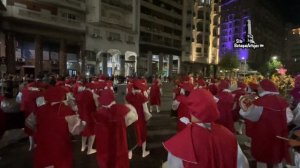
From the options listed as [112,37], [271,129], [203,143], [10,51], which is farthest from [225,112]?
[112,37]

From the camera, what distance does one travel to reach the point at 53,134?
21.0ft

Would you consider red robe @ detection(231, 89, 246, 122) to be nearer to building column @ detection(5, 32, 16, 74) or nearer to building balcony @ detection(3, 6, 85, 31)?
building column @ detection(5, 32, 16, 74)

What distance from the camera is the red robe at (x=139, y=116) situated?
9297 millimetres

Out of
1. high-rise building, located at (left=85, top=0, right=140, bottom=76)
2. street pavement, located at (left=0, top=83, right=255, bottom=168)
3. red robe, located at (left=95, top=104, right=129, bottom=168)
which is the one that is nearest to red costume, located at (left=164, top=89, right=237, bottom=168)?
red robe, located at (left=95, top=104, right=129, bottom=168)

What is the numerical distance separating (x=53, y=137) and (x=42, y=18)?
114 ft

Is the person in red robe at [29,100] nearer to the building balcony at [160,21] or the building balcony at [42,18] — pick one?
the building balcony at [42,18]

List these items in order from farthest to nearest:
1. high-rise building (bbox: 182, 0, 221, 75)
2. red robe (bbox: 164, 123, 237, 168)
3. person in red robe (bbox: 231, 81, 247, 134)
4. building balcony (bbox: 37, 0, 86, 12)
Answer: high-rise building (bbox: 182, 0, 221, 75) < building balcony (bbox: 37, 0, 86, 12) < person in red robe (bbox: 231, 81, 247, 134) < red robe (bbox: 164, 123, 237, 168)

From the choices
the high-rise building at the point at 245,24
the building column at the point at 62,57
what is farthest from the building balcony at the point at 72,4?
the high-rise building at the point at 245,24

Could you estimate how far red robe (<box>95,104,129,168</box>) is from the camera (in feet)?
22.6

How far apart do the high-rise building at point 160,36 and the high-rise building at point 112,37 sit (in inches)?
114

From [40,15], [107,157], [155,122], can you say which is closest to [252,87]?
[155,122]

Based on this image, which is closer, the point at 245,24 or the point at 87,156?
the point at 87,156

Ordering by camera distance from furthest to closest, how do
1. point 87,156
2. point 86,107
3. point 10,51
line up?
point 10,51, point 86,107, point 87,156

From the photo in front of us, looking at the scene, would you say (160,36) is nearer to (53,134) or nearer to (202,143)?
(53,134)
